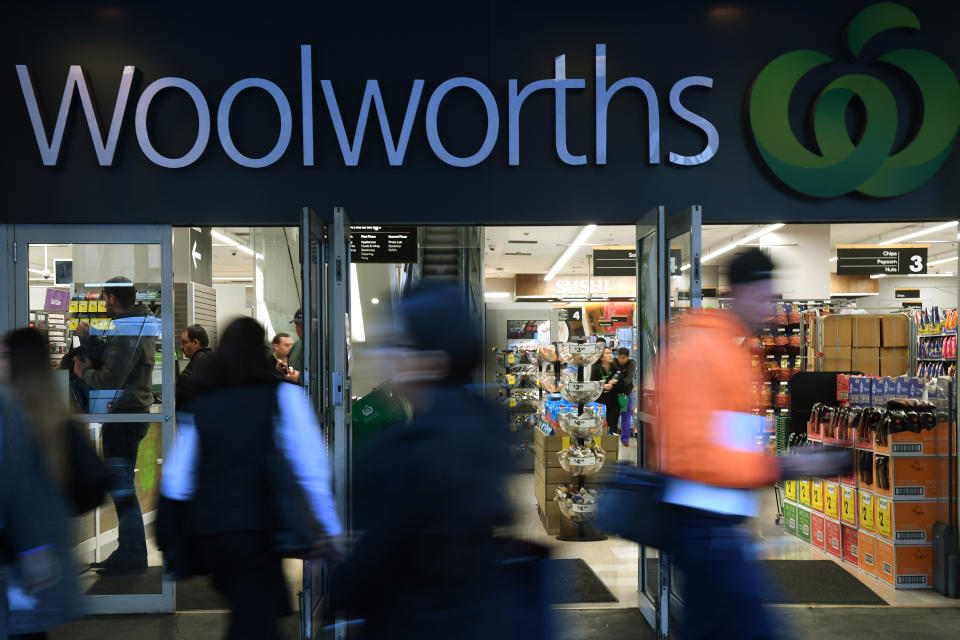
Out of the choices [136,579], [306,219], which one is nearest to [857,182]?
[306,219]

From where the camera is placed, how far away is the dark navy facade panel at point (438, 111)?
4.84 metres

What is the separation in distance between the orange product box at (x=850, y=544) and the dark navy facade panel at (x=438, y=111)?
2380 mm

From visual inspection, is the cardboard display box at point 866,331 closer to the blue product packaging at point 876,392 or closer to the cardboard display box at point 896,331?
the cardboard display box at point 896,331

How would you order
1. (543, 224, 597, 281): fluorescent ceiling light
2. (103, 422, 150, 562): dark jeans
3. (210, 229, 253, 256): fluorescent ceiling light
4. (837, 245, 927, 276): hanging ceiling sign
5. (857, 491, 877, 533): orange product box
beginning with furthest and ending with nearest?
1. (837, 245, 927, 276): hanging ceiling sign
2. (543, 224, 597, 281): fluorescent ceiling light
3. (210, 229, 253, 256): fluorescent ceiling light
4. (857, 491, 877, 533): orange product box
5. (103, 422, 150, 562): dark jeans

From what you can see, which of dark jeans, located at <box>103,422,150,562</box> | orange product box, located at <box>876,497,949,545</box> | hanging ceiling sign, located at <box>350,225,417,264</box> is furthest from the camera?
hanging ceiling sign, located at <box>350,225,417,264</box>

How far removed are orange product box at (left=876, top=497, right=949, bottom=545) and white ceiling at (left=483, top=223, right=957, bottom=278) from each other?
379 inches

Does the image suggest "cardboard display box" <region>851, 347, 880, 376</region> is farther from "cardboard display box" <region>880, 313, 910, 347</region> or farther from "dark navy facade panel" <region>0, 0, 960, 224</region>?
"dark navy facade panel" <region>0, 0, 960, 224</region>

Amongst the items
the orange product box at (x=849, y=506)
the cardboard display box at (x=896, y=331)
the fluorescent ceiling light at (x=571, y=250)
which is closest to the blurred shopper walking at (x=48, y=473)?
the orange product box at (x=849, y=506)

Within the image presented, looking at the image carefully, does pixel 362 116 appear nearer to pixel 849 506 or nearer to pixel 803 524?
pixel 849 506

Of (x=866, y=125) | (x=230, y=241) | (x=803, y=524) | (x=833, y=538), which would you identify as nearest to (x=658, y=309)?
(x=866, y=125)

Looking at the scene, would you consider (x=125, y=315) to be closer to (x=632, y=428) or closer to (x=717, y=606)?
(x=717, y=606)

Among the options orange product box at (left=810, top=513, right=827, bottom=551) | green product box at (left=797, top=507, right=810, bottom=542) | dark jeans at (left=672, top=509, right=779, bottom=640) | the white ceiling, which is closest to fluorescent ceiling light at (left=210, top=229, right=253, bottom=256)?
the white ceiling

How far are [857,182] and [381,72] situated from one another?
10.2 ft

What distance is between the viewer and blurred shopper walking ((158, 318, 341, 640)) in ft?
7.72
